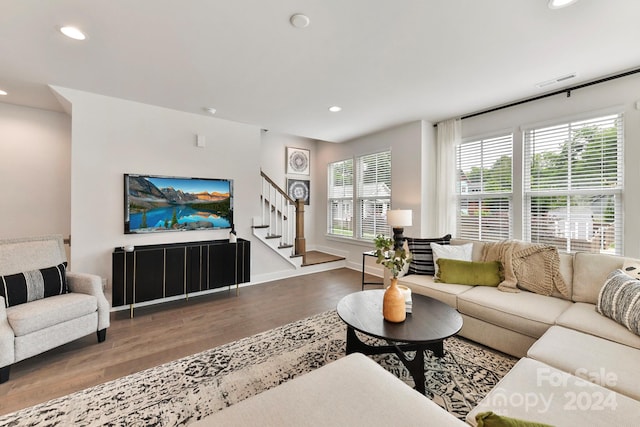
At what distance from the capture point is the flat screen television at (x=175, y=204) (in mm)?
3469

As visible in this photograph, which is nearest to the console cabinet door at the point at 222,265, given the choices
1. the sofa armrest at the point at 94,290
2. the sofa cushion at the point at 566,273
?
the sofa armrest at the point at 94,290

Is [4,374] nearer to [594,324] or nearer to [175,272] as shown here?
[175,272]

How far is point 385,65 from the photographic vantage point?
2.57 m

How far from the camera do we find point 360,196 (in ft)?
17.8

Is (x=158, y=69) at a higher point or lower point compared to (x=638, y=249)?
higher

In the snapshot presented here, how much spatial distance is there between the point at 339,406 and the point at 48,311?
101 inches

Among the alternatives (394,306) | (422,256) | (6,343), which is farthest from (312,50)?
(6,343)

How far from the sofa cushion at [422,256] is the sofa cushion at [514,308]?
1.92 feet

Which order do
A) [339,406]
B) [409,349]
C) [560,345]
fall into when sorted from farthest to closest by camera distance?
[409,349]
[560,345]
[339,406]

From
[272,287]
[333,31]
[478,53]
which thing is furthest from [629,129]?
[272,287]

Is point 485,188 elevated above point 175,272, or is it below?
above

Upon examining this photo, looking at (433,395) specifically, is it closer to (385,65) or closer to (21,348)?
(385,65)

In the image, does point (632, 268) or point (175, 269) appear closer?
point (632, 268)

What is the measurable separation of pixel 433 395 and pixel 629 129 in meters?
3.27
